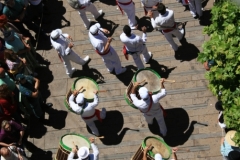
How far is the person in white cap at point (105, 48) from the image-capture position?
12.3 meters

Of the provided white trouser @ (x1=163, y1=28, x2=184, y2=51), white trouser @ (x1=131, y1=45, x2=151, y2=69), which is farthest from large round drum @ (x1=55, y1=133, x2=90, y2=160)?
white trouser @ (x1=163, y1=28, x2=184, y2=51)

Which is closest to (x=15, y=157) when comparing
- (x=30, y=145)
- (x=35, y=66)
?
(x=30, y=145)

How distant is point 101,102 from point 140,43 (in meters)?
2.18

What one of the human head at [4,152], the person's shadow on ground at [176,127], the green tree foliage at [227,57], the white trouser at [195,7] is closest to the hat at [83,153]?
the human head at [4,152]

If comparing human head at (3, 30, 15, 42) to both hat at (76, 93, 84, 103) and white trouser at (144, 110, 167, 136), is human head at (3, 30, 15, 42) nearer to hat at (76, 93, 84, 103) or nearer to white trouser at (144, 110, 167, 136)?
hat at (76, 93, 84, 103)

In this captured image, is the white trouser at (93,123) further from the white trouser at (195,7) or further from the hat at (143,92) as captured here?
the white trouser at (195,7)

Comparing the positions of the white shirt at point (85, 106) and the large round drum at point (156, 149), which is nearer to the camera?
the large round drum at point (156, 149)

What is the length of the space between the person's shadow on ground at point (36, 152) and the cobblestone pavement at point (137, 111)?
0.18ft

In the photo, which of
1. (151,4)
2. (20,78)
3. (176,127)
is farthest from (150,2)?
(20,78)

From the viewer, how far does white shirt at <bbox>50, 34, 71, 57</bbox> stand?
12602 mm

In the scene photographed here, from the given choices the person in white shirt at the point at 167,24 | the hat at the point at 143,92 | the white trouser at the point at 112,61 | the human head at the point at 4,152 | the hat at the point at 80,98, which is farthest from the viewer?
the white trouser at the point at 112,61

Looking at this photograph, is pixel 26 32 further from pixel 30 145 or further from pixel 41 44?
pixel 30 145

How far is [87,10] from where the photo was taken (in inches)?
568

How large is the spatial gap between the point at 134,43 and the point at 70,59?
7.22 feet
